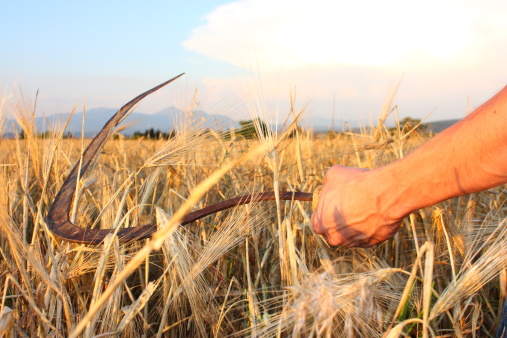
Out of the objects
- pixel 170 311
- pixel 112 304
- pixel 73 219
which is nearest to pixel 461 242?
pixel 170 311

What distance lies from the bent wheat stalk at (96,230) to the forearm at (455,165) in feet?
0.84

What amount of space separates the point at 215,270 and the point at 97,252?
326 millimetres

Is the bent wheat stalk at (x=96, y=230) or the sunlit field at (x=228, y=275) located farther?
the bent wheat stalk at (x=96, y=230)

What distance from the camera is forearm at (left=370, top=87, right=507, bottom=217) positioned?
2.67 ft

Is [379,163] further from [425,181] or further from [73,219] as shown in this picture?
[73,219]

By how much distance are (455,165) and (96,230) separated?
828mm

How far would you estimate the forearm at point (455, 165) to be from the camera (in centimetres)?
81

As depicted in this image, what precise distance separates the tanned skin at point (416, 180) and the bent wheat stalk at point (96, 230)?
0.36 feet

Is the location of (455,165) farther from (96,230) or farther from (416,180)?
(96,230)

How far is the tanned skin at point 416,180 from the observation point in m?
0.83

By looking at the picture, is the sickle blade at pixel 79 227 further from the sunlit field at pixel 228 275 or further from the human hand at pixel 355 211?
the human hand at pixel 355 211

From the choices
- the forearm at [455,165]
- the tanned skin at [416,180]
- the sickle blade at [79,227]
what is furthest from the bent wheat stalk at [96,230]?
the forearm at [455,165]

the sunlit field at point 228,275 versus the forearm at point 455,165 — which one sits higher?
the forearm at point 455,165

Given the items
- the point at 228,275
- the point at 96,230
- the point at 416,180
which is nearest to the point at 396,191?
the point at 416,180
